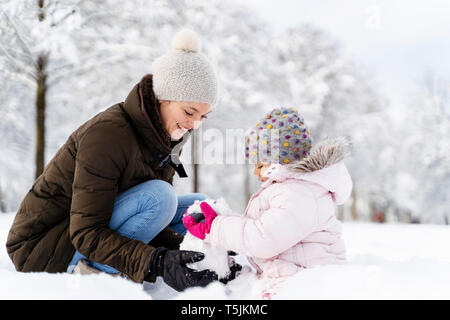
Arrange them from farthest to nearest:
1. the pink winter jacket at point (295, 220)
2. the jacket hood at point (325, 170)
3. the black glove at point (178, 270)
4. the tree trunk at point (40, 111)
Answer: the tree trunk at point (40, 111) < the jacket hood at point (325, 170) < the pink winter jacket at point (295, 220) < the black glove at point (178, 270)

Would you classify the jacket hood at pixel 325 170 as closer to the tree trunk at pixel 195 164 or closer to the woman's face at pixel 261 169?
the woman's face at pixel 261 169

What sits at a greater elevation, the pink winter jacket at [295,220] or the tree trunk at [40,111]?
the tree trunk at [40,111]

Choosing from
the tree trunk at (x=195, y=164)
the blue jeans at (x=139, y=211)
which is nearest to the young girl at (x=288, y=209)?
the blue jeans at (x=139, y=211)

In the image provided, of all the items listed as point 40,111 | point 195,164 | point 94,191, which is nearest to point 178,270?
point 94,191

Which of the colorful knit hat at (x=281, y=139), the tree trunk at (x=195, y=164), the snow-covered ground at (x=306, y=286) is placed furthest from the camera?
the tree trunk at (x=195, y=164)

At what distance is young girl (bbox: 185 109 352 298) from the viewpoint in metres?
1.58

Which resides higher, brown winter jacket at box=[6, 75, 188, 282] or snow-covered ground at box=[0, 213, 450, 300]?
brown winter jacket at box=[6, 75, 188, 282]

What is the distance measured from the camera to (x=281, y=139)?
1.81 metres

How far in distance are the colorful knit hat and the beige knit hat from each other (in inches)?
13.5

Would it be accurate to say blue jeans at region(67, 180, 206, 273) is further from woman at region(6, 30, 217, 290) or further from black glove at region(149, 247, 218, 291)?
black glove at region(149, 247, 218, 291)

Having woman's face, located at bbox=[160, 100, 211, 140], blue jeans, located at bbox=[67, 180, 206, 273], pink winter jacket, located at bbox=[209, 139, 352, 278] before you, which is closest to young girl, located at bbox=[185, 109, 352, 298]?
pink winter jacket, located at bbox=[209, 139, 352, 278]

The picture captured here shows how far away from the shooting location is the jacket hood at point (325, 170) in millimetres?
1679
